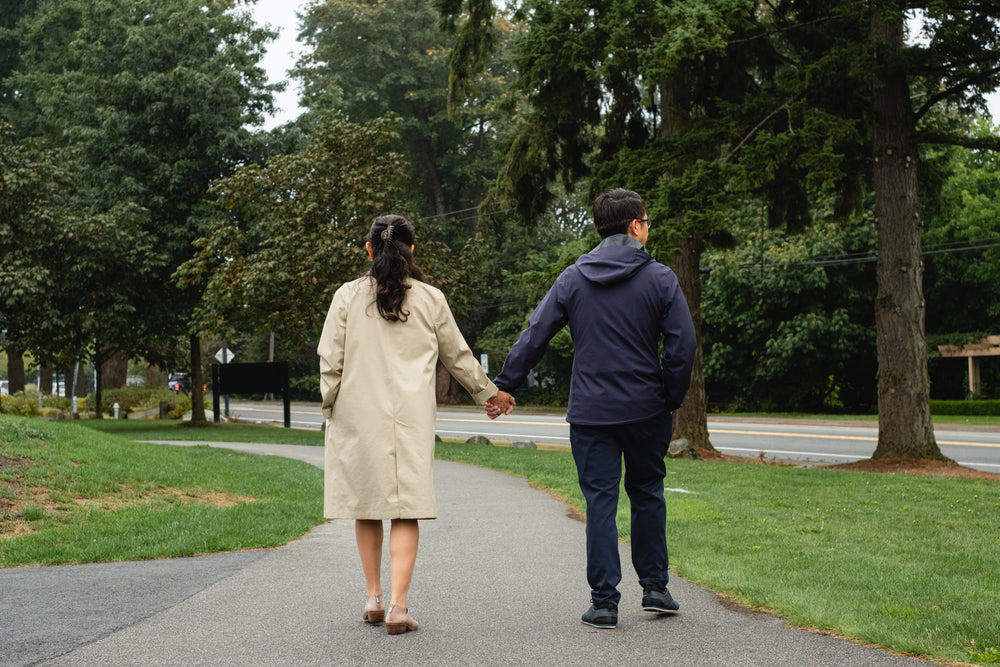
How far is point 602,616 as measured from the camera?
4.50m

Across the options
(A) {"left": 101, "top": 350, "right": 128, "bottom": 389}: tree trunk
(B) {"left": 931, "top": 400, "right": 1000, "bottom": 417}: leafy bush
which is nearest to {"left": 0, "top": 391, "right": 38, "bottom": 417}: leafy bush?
(A) {"left": 101, "top": 350, "right": 128, "bottom": 389}: tree trunk

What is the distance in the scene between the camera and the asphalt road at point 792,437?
18.8 m

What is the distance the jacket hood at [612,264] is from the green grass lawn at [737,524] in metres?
1.81

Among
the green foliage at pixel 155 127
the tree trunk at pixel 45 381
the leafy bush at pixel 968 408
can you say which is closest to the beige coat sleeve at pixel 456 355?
the green foliage at pixel 155 127

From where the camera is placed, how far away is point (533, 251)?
1767 inches

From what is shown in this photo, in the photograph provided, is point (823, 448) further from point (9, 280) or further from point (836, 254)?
point (9, 280)

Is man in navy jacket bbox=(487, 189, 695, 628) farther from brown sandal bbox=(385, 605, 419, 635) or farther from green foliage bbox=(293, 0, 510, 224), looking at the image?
green foliage bbox=(293, 0, 510, 224)

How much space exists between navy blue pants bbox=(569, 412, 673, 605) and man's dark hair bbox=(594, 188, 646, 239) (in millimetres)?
952

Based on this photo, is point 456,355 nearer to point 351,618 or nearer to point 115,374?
point 351,618

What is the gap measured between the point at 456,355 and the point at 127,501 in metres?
6.03

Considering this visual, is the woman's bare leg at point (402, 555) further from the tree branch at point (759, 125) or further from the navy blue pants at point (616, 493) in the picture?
the tree branch at point (759, 125)

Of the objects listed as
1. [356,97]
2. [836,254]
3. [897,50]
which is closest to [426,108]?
[356,97]

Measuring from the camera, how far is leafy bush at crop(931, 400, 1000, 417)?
2930 cm

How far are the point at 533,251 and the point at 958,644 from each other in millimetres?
41077
